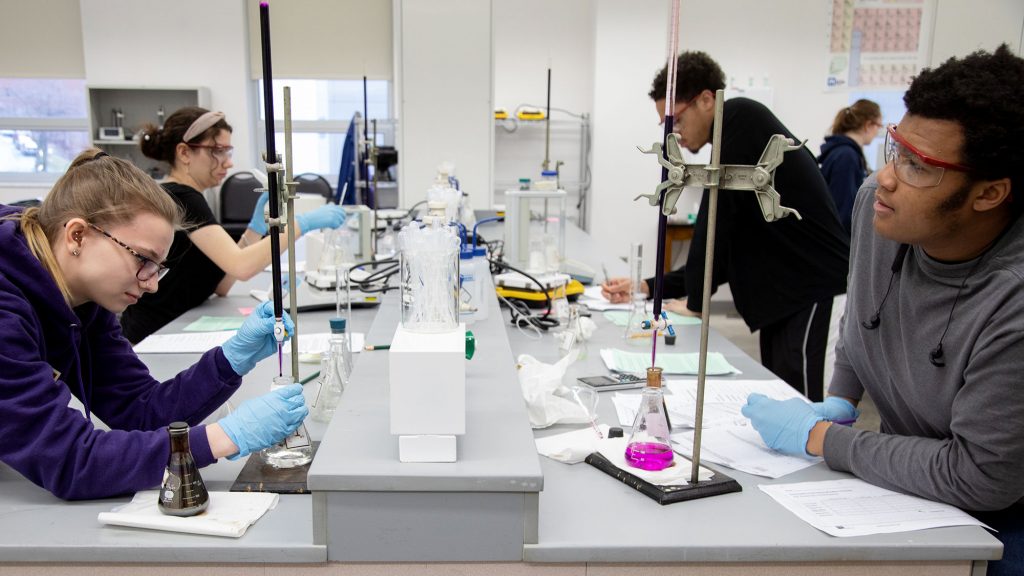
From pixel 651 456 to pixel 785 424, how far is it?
27cm

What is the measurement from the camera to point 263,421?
1128 mm

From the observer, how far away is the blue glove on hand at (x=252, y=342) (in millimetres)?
1347

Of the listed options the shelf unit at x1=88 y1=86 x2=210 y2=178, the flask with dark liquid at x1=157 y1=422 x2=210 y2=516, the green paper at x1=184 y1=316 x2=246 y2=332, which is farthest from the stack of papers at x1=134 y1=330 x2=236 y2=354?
the shelf unit at x1=88 y1=86 x2=210 y2=178

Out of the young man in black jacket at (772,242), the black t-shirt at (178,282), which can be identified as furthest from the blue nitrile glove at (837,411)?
the black t-shirt at (178,282)

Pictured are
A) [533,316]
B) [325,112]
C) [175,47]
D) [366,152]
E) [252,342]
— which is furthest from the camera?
[325,112]

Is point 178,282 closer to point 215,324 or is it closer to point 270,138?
point 215,324

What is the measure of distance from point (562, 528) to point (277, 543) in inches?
15.1

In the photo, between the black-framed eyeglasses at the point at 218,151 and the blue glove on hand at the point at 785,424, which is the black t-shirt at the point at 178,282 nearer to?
the black-framed eyeglasses at the point at 218,151

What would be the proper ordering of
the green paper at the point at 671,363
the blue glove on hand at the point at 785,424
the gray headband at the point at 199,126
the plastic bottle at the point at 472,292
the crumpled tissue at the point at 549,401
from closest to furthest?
the blue glove on hand at the point at 785,424, the crumpled tissue at the point at 549,401, the plastic bottle at the point at 472,292, the green paper at the point at 671,363, the gray headband at the point at 199,126

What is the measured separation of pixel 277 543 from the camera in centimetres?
101

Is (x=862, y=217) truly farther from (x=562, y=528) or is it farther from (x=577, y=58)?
(x=577, y=58)

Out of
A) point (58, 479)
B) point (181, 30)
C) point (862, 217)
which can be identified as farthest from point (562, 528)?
point (181, 30)

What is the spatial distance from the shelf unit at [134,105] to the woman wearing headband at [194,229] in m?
3.27

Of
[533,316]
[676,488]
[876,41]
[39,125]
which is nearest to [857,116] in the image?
[876,41]
